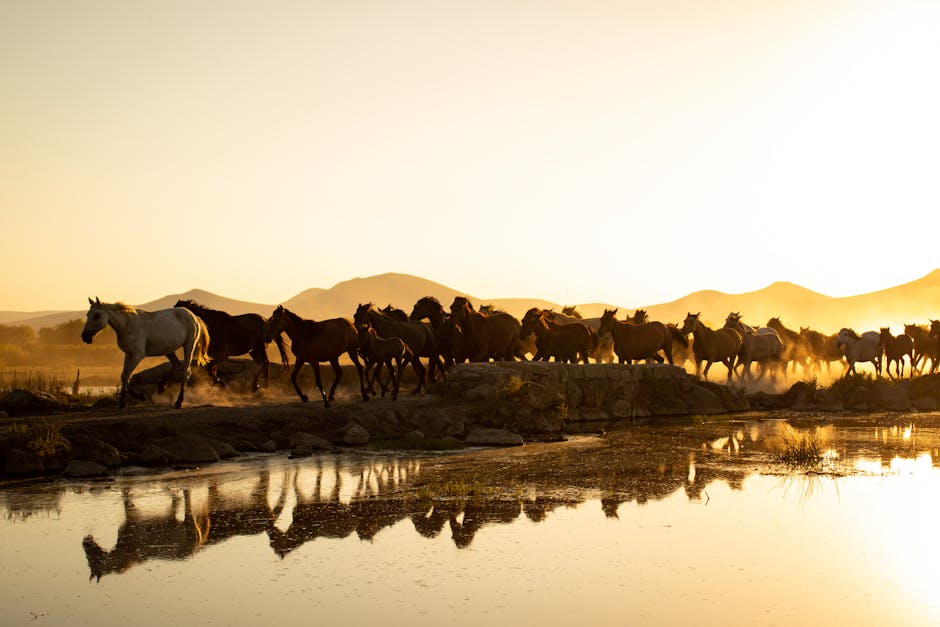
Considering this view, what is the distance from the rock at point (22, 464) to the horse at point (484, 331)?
1308 cm

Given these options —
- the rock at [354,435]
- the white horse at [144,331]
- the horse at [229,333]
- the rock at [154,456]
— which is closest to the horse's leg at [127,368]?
the white horse at [144,331]

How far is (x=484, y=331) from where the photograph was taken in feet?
89.6

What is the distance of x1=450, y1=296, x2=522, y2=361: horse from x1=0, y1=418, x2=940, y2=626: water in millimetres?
10372

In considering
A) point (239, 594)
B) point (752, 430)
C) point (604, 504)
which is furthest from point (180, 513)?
point (752, 430)

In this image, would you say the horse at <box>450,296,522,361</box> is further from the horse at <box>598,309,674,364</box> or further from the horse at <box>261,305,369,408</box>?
the horse at <box>261,305,369,408</box>

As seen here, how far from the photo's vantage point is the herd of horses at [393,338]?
66.5ft

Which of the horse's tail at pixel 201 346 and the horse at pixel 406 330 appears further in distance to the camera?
the horse at pixel 406 330

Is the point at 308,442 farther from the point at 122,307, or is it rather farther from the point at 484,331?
the point at 484,331

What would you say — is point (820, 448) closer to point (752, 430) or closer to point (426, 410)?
point (752, 430)

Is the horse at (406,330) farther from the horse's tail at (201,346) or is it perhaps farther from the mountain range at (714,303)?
the mountain range at (714,303)

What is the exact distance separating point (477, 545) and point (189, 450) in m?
8.08

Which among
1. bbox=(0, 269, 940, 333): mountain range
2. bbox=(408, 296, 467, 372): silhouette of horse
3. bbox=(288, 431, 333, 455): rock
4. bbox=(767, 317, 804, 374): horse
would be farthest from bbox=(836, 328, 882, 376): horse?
bbox=(0, 269, 940, 333): mountain range

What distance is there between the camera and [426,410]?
21.8 meters

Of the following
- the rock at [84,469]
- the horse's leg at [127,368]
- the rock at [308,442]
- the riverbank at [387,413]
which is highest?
the horse's leg at [127,368]
